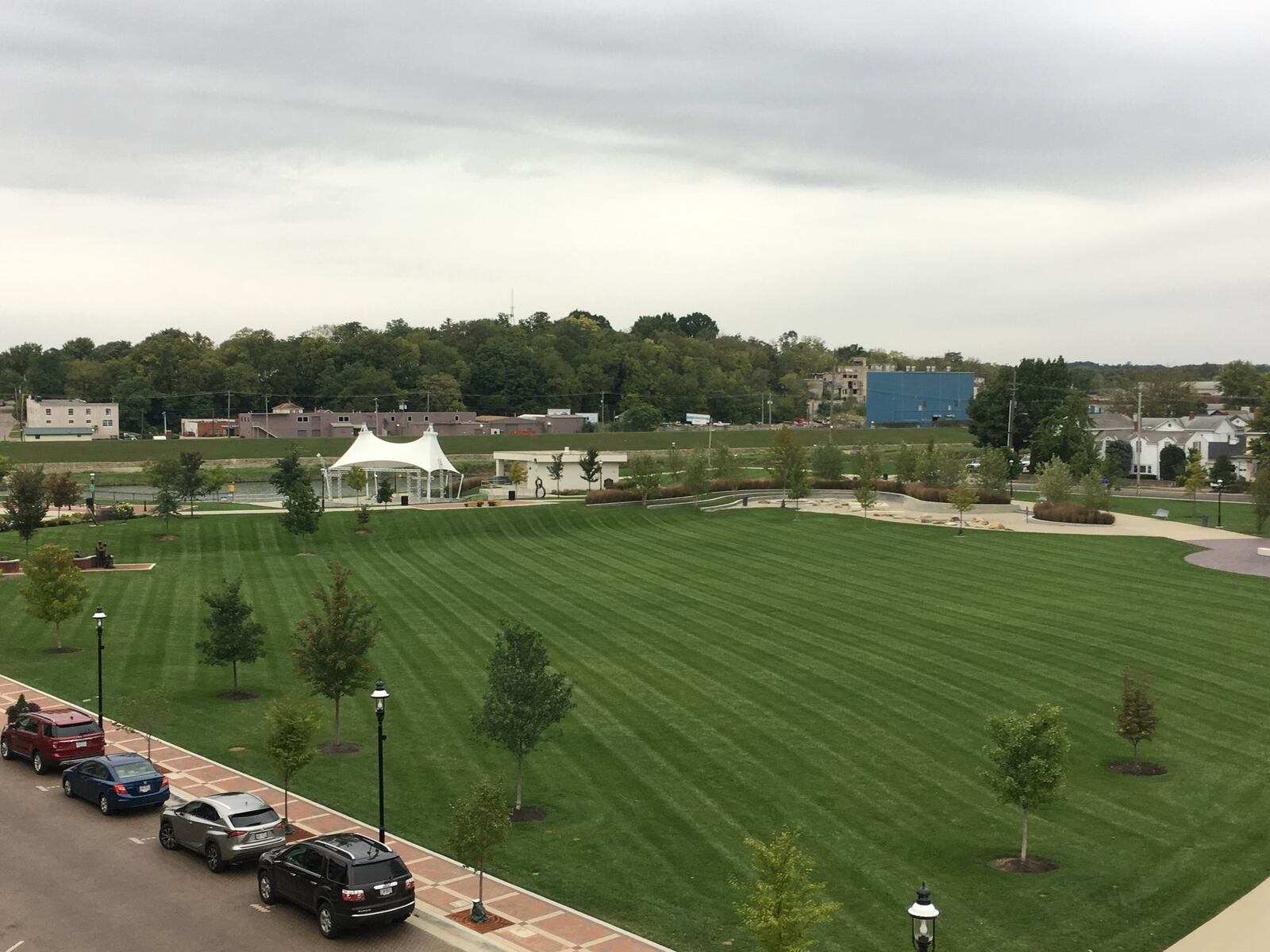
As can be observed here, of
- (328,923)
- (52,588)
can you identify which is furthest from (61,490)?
(328,923)

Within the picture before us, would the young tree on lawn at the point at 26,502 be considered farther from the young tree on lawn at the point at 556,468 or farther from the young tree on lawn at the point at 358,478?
the young tree on lawn at the point at 556,468

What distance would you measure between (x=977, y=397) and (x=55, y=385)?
480 ft

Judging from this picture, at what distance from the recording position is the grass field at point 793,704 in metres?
20.5

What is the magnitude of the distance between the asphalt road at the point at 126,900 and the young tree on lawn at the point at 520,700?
18.4 ft

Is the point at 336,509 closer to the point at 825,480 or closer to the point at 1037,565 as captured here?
the point at 825,480

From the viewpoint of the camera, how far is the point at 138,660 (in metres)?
36.0

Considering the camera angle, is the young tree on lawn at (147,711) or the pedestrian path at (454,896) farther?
the young tree on lawn at (147,711)

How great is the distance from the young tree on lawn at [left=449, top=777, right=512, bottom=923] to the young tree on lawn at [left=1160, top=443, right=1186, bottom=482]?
10103 centimetres

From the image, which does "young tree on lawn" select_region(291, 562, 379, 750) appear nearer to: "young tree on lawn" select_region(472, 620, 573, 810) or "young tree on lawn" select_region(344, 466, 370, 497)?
"young tree on lawn" select_region(472, 620, 573, 810)

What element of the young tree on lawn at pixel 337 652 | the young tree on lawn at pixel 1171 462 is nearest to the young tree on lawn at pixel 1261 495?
the young tree on lawn at pixel 1171 462

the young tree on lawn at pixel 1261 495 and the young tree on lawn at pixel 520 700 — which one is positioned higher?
the young tree on lawn at pixel 1261 495

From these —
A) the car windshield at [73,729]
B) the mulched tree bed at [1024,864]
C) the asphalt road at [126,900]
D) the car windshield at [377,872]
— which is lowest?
the asphalt road at [126,900]

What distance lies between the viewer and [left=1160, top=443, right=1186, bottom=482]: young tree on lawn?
108375 millimetres

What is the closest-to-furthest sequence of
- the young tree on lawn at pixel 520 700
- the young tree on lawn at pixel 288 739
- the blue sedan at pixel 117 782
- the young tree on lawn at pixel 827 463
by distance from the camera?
the young tree on lawn at pixel 288 739 < the blue sedan at pixel 117 782 < the young tree on lawn at pixel 520 700 < the young tree on lawn at pixel 827 463
